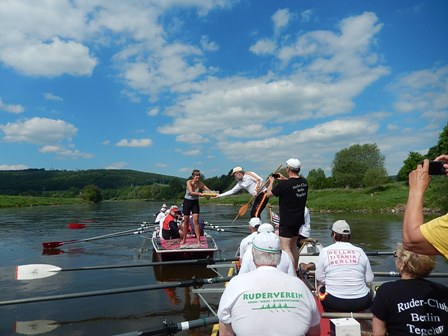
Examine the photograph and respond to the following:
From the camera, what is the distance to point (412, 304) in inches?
Answer: 118

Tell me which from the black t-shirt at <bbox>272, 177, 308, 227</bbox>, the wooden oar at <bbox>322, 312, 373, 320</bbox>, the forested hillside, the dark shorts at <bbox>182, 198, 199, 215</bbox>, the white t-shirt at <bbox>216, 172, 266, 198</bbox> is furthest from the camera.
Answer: the forested hillside

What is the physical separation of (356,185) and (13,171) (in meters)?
192

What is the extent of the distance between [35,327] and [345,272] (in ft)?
22.1

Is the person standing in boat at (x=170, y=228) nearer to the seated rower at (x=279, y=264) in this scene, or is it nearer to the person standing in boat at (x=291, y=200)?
the person standing in boat at (x=291, y=200)

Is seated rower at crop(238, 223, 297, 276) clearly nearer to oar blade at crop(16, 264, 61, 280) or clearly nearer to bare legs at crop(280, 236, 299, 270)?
bare legs at crop(280, 236, 299, 270)

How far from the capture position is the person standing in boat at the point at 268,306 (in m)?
2.82

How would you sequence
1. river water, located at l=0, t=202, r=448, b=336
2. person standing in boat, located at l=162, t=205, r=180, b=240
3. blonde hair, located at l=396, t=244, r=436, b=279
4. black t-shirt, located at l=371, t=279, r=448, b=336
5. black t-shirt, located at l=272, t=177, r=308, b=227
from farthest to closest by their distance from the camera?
person standing in boat, located at l=162, t=205, r=180, b=240
river water, located at l=0, t=202, r=448, b=336
black t-shirt, located at l=272, t=177, r=308, b=227
blonde hair, located at l=396, t=244, r=436, b=279
black t-shirt, located at l=371, t=279, r=448, b=336

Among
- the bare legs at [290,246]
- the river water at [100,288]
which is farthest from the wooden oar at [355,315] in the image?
the river water at [100,288]

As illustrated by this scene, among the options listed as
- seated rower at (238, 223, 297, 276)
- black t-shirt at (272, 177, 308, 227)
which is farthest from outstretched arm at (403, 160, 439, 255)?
black t-shirt at (272, 177, 308, 227)

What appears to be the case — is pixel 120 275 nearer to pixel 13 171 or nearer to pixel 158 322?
pixel 158 322

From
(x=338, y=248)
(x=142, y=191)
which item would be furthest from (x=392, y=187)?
(x=142, y=191)

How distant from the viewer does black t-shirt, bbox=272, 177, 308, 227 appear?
678 cm

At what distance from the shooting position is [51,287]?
11.0m

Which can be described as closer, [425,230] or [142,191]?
Answer: [425,230]
